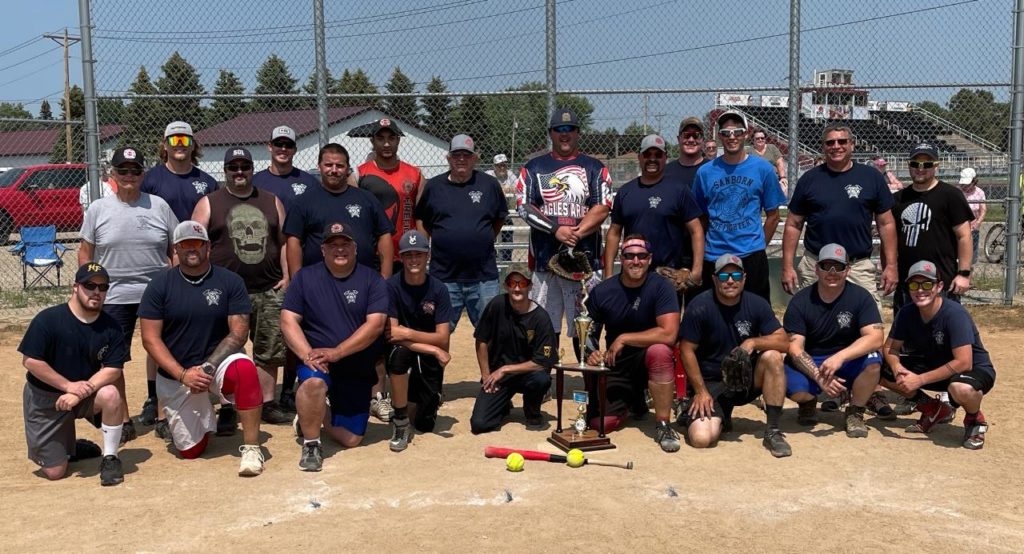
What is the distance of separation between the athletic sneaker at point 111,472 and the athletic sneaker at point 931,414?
5399 millimetres

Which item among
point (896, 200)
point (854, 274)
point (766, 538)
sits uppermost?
point (896, 200)

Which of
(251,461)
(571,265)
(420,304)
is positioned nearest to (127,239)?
(251,461)

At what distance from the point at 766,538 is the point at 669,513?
0.55 meters

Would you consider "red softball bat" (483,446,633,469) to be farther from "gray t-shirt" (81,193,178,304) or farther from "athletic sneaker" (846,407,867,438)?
"gray t-shirt" (81,193,178,304)

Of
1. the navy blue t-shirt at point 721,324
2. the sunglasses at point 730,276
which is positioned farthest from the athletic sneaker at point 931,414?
the sunglasses at point 730,276

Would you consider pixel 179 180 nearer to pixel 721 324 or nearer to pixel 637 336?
pixel 637 336

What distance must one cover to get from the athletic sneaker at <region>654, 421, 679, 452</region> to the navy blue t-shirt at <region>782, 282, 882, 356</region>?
1176 millimetres

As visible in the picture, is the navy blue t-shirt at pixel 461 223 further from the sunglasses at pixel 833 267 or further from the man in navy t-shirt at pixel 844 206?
the sunglasses at pixel 833 267

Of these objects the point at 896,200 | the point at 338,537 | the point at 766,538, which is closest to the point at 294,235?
the point at 338,537

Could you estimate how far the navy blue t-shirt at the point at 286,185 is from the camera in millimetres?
7230

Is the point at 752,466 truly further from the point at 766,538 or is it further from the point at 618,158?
the point at 618,158

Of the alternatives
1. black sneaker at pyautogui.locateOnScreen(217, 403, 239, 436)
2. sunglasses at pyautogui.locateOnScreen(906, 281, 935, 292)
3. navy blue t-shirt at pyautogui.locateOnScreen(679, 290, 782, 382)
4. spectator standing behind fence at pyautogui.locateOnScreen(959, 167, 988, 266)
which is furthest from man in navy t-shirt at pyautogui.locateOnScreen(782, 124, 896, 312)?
spectator standing behind fence at pyautogui.locateOnScreen(959, 167, 988, 266)

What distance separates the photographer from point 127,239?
21.7 ft

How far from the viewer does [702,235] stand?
7016mm
